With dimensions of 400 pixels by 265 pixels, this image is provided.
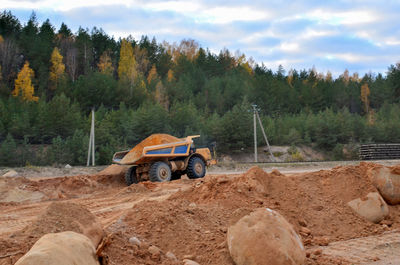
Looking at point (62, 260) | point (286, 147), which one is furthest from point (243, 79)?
point (62, 260)

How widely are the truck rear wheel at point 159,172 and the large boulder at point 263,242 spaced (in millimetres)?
9043

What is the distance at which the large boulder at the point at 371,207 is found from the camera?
9723mm

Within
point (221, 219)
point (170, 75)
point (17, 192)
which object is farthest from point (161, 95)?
point (221, 219)

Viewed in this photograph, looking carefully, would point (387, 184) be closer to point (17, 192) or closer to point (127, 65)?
point (17, 192)

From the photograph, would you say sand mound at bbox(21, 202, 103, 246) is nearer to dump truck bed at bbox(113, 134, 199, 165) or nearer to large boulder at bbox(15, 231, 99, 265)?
large boulder at bbox(15, 231, 99, 265)

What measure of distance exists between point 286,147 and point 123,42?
172 feet

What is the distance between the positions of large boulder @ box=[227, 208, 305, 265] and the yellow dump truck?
9.19 meters

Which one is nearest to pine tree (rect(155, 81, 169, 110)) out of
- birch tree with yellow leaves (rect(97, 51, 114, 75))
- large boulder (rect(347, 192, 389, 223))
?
birch tree with yellow leaves (rect(97, 51, 114, 75))

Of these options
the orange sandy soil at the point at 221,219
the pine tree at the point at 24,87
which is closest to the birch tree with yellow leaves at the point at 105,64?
the pine tree at the point at 24,87

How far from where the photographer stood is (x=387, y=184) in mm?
10516

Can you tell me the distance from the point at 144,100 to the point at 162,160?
5051 centimetres

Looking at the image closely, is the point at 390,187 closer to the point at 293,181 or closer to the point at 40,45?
the point at 293,181

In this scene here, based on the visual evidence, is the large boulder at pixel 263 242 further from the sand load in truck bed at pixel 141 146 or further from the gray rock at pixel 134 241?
the sand load in truck bed at pixel 141 146

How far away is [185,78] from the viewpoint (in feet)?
287
